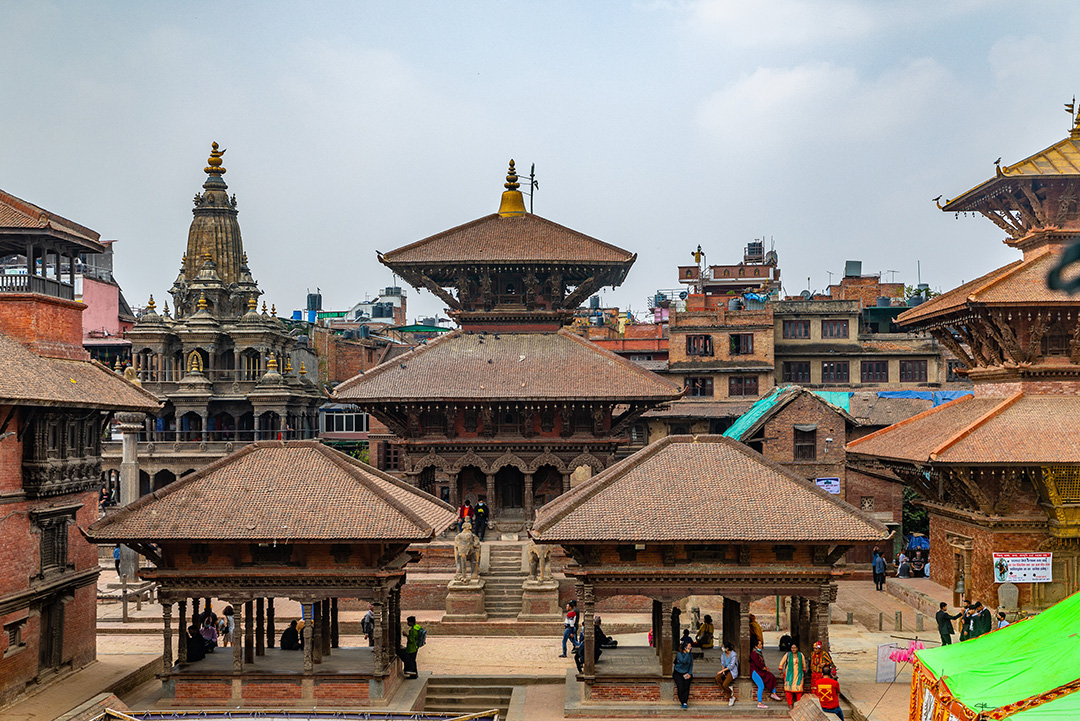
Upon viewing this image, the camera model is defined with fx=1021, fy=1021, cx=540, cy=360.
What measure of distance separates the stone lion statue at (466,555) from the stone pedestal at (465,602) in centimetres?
34

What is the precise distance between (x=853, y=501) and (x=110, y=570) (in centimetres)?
2944

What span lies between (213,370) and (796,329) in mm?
32973

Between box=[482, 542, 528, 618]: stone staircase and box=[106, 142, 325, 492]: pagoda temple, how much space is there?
24515mm

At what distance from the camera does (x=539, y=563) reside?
29.6 meters

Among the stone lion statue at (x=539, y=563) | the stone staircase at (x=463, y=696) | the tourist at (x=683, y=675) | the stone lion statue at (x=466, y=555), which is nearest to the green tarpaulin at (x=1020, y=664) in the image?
the tourist at (x=683, y=675)

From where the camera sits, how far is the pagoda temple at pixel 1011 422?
25.6 metres

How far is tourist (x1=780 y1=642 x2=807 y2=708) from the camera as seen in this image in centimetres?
1973

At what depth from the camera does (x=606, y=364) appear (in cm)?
3659

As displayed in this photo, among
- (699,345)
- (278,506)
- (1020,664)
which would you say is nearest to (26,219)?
(278,506)

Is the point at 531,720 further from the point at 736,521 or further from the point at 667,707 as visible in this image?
the point at 736,521

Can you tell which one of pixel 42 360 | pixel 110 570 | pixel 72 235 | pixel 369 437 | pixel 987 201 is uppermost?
pixel 987 201

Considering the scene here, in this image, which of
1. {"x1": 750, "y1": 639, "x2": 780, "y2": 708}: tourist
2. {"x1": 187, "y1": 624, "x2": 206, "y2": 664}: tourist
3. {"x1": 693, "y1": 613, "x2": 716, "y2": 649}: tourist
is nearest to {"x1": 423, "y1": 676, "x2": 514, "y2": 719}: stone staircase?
{"x1": 693, "y1": 613, "x2": 716, "y2": 649}: tourist

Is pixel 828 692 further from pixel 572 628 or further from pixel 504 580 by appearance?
pixel 504 580

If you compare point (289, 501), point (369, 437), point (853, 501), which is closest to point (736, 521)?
point (289, 501)
